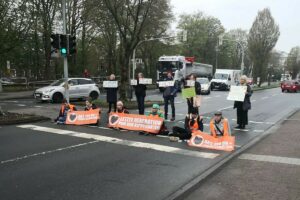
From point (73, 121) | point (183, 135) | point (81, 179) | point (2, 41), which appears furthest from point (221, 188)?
point (2, 41)

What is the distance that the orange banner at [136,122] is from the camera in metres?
12.5

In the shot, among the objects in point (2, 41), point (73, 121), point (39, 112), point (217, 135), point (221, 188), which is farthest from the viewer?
point (39, 112)

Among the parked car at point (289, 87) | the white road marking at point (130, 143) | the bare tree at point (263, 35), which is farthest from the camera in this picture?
the bare tree at point (263, 35)

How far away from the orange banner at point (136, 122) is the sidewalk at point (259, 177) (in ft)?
10.3

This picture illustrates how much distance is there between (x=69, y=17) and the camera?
3844cm

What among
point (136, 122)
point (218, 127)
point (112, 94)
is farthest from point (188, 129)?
point (112, 94)

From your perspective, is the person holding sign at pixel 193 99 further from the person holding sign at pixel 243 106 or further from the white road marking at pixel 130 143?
the white road marking at pixel 130 143

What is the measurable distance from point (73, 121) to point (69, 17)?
2593 centimetres

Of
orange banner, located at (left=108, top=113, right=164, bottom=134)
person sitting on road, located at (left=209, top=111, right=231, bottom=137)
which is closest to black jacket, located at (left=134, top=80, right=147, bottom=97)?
orange banner, located at (left=108, top=113, right=164, bottom=134)

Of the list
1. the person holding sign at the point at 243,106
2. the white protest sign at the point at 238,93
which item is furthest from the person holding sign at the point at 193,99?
the person holding sign at the point at 243,106

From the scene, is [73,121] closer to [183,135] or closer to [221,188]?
[183,135]

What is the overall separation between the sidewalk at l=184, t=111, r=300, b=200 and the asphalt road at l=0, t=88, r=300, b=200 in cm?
47

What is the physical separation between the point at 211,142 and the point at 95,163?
329 cm

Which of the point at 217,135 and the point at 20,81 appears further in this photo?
the point at 20,81
